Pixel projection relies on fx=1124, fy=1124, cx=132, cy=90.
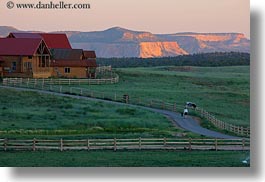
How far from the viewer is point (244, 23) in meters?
26.3

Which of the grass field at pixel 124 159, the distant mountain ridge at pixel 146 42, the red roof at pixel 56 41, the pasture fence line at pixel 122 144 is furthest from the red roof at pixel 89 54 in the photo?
the grass field at pixel 124 159

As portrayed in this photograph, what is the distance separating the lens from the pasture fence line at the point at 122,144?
27.1 meters

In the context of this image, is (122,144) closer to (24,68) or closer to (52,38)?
(52,38)

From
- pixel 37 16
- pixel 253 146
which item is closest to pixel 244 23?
pixel 253 146

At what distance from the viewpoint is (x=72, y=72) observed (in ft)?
92.8

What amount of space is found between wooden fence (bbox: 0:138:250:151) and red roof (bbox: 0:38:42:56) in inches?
91.7

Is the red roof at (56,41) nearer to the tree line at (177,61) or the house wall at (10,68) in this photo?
the tree line at (177,61)

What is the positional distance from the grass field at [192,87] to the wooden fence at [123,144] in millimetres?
700

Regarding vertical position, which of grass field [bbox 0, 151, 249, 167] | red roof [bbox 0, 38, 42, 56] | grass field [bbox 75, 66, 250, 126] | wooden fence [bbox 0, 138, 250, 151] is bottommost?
grass field [bbox 0, 151, 249, 167]

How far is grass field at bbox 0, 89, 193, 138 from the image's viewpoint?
88.8 ft

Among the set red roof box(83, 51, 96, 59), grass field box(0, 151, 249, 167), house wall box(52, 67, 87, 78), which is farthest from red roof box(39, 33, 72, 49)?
grass field box(0, 151, 249, 167)

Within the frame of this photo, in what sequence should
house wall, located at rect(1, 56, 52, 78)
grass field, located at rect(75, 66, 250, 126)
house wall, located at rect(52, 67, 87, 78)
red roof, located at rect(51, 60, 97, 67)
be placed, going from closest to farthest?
grass field, located at rect(75, 66, 250, 126) < red roof, located at rect(51, 60, 97, 67) < house wall, located at rect(52, 67, 87, 78) < house wall, located at rect(1, 56, 52, 78)

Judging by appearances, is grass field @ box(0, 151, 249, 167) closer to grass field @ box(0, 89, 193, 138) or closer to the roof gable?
grass field @ box(0, 89, 193, 138)

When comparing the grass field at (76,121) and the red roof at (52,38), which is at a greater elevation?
the red roof at (52,38)
